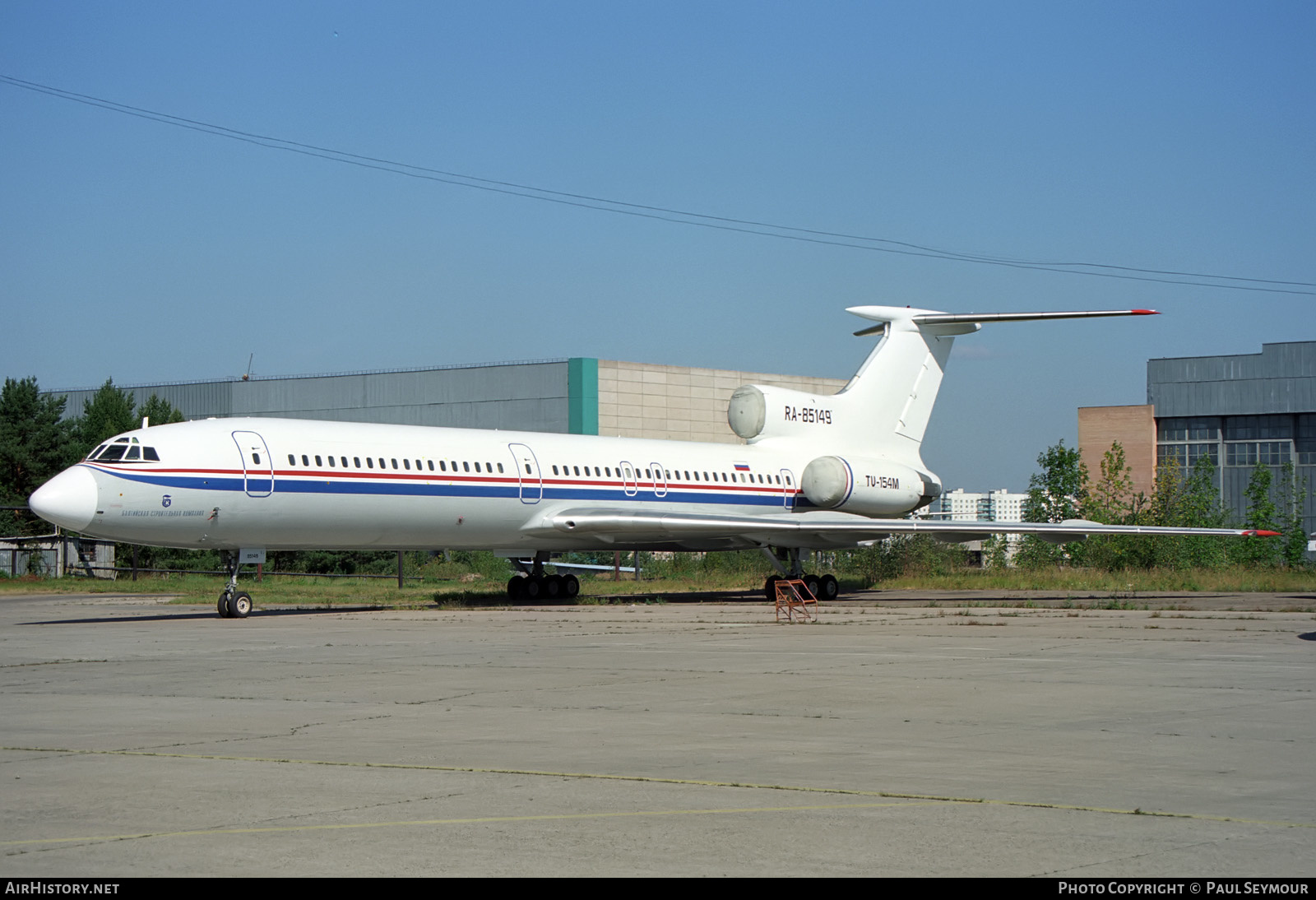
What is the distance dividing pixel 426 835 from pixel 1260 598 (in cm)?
2706

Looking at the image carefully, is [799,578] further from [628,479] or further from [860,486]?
[628,479]

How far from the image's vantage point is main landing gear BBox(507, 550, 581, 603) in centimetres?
3297

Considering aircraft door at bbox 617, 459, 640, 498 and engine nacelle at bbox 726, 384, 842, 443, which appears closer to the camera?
aircraft door at bbox 617, 459, 640, 498

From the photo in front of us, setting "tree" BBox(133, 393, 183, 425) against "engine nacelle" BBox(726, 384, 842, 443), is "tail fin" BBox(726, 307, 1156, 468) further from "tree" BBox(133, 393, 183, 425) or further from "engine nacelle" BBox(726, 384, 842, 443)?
"tree" BBox(133, 393, 183, 425)

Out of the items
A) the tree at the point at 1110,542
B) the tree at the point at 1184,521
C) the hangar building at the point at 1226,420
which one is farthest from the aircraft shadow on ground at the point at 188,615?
the hangar building at the point at 1226,420

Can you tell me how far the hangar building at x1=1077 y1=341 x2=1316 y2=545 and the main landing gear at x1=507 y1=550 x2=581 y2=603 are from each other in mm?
58047

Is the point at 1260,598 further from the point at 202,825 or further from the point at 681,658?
the point at 202,825

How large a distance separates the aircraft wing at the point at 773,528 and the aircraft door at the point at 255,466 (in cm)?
667

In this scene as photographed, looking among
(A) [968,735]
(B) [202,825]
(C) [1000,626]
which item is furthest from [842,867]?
(C) [1000,626]

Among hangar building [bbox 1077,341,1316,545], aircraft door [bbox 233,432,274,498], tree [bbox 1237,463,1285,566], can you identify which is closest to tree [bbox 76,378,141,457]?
aircraft door [bbox 233,432,274,498]

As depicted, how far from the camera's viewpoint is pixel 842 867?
6012mm

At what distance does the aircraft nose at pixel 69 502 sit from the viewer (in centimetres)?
2370

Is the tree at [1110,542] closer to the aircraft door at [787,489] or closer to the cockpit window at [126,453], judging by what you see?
the aircraft door at [787,489]

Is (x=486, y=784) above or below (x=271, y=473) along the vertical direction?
below
